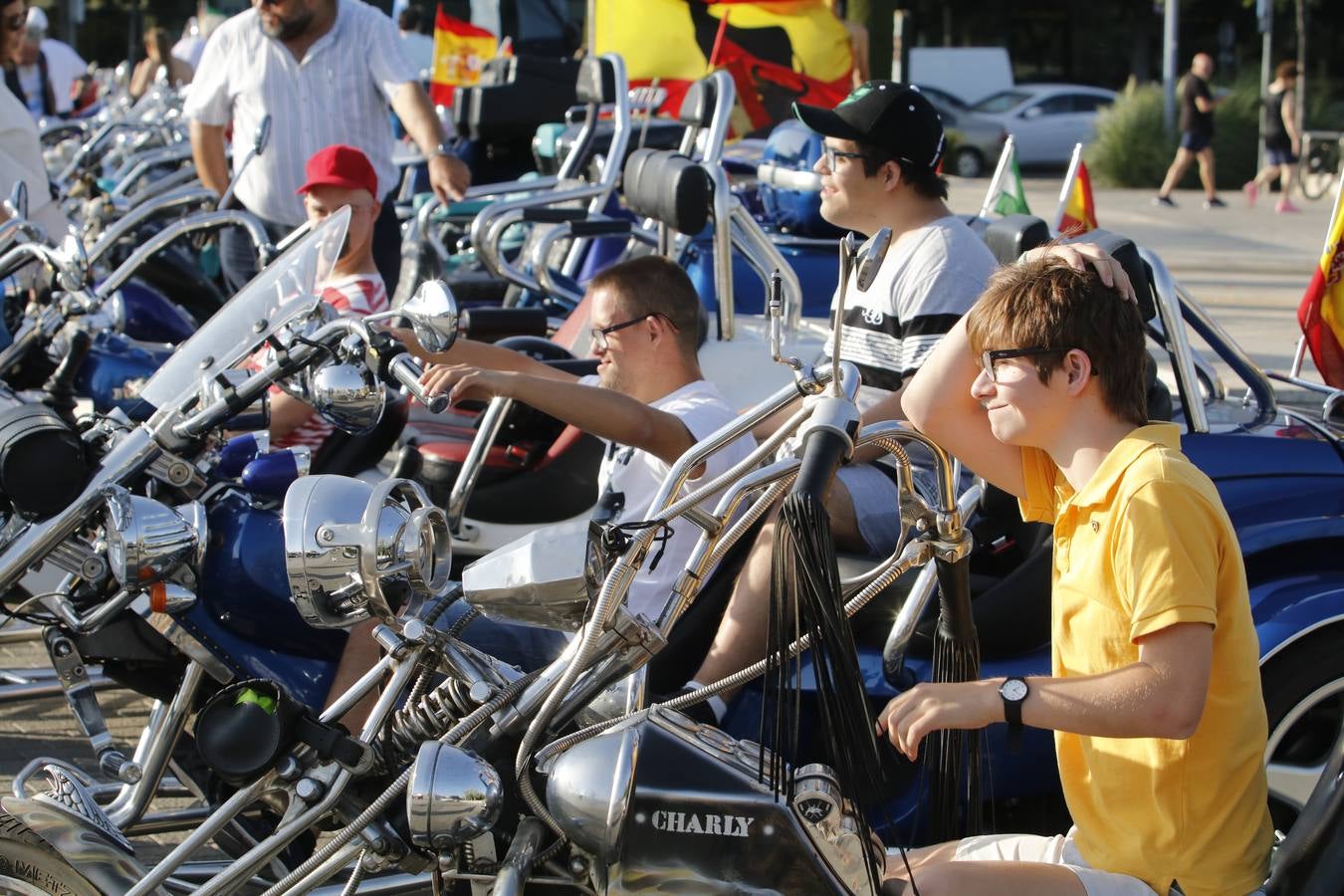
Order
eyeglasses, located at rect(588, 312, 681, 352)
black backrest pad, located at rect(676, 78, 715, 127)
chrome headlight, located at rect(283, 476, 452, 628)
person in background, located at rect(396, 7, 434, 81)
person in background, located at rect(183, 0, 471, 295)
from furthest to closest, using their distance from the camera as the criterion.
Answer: person in background, located at rect(396, 7, 434, 81)
black backrest pad, located at rect(676, 78, 715, 127)
person in background, located at rect(183, 0, 471, 295)
eyeglasses, located at rect(588, 312, 681, 352)
chrome headlight, located at rect(283, 476, 452, 628)

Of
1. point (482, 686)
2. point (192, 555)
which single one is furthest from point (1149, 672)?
point (192, 555)

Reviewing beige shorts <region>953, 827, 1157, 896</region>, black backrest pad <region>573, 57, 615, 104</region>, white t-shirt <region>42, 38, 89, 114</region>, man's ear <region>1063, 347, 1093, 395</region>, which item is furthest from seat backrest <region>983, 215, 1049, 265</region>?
Answer: white t-shirt <region>42, 38, 89, 114</region>

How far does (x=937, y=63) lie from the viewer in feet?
94.4

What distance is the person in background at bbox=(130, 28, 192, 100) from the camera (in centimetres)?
1578

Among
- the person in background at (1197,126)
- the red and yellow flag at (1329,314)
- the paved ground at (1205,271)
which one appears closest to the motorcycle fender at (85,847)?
the paved ground at (1205,271)

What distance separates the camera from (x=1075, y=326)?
2.17 m

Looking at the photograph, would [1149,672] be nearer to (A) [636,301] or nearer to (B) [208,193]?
(A) [636,301]

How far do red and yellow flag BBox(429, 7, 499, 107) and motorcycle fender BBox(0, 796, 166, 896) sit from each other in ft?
31.2

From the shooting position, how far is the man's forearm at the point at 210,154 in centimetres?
655

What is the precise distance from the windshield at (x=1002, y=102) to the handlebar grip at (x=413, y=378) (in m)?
25.6

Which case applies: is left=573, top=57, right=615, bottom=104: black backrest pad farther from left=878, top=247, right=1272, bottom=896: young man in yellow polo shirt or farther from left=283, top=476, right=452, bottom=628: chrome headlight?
left=878, top=247, right=1272, bottom=896: young man in yellow polo shirt

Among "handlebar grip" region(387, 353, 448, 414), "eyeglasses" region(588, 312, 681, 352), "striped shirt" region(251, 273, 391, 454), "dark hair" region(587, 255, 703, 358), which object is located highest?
"handlebar grip" region(387, 353, 448, 414)

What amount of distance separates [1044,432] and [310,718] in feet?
3.91

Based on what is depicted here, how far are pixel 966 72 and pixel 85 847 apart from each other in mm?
27753
